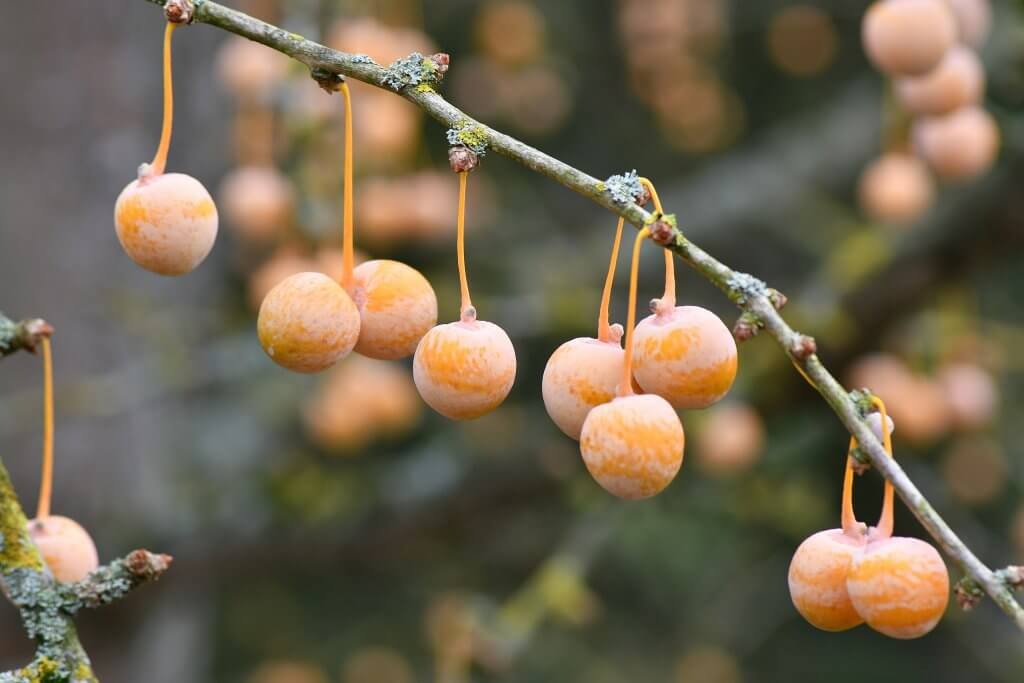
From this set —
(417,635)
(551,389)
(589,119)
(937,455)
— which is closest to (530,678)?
(417,635)

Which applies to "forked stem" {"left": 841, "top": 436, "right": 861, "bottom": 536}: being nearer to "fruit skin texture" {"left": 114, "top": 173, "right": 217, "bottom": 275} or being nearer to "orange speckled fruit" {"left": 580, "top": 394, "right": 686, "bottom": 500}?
"orange speckled fruit" {"left": 580, "top": 394, "right": 686, "bottom": 500}

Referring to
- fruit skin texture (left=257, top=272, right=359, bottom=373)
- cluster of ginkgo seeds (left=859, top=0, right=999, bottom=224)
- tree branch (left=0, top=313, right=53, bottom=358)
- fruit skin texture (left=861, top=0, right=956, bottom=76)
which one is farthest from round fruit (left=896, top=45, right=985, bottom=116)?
tree branch (left=0, top=313, right=53, bottom=358)

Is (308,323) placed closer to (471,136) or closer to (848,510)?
(471,136)

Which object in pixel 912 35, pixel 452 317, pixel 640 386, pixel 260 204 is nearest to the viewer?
pixel 640 386

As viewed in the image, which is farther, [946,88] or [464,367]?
[946,88]

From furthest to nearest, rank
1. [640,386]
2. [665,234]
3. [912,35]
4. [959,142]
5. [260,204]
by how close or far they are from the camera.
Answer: [260,204] → [959,142] → [912,35] → [640,386] → [665,234]

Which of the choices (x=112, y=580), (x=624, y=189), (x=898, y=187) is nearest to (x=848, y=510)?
(x=624, y=189)

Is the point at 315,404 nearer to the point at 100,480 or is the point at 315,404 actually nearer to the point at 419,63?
the point at 100,480
